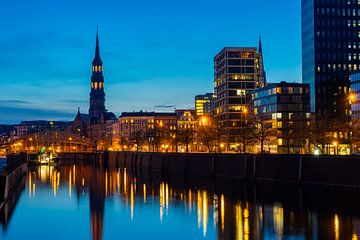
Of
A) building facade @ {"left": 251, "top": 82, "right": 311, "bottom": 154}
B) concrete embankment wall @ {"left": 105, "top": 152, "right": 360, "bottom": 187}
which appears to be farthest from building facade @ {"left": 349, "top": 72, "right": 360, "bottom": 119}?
concrete embankment wall @ {"left": 105, "top": 152, "right": 360, "bottom": 187}

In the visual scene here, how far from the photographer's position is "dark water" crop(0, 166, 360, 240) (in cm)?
5188

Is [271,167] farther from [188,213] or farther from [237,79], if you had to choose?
[237,79]

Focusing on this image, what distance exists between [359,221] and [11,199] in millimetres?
44841

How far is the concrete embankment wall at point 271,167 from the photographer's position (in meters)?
74.6

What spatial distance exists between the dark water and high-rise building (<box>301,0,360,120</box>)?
101 m

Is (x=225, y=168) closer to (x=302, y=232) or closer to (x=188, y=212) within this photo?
(x=188, y=212)

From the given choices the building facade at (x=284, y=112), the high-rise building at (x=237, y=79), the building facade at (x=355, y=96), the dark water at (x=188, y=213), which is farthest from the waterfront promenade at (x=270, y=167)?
the high-rise building at (x=237, y=79)

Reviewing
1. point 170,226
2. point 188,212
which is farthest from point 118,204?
point 170,226

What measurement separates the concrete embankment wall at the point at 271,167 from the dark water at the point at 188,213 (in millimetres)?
2089

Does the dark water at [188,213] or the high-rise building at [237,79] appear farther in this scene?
the high-rise building at [237,79]

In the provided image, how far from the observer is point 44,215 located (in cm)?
6625

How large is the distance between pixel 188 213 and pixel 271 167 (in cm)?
2883

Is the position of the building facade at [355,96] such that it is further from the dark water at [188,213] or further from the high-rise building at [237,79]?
the high-rise building at [237,79]

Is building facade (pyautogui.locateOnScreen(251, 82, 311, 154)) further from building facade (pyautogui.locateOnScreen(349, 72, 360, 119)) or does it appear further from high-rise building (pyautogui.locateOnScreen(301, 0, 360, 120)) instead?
building facade (pyautogui.locateOnScreen(349, 72, 360, 119))
